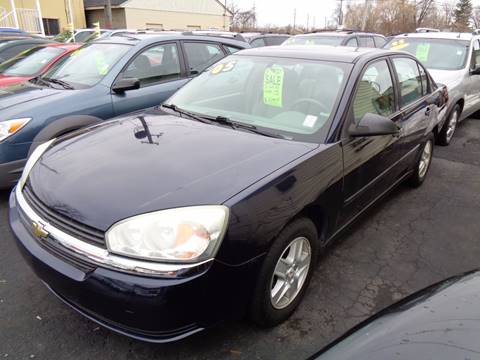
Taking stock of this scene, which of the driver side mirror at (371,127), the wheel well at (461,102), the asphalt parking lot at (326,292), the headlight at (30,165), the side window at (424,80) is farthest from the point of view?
the wheel well at (461,102)

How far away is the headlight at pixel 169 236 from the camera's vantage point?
6.09 ft

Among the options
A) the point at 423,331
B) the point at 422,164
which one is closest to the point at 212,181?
the point at 423,331

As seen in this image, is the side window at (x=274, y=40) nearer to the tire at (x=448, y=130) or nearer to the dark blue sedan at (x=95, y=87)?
the dark blue sedan at (x=95, y=87)

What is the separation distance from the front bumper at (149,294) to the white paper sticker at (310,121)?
3.66 feet

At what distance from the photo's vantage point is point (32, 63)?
6992mm

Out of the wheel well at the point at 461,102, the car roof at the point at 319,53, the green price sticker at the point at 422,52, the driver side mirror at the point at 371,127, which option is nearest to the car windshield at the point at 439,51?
the green price sticker at the point at 422,52

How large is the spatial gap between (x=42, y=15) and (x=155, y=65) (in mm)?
26591

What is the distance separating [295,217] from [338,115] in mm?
Answer: 846

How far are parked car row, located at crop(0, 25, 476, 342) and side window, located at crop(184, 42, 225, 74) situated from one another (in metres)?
1.80

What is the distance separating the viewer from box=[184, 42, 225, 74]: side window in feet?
18.2

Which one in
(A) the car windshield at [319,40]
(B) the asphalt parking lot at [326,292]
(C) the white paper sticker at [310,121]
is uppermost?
(A) the car windshield at [319,40]

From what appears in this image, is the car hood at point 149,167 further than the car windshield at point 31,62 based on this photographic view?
No

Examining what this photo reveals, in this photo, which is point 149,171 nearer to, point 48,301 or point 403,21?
point 48,301

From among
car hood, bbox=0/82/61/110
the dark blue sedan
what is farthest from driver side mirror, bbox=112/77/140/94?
car hood, bbox=0/82/61/110
